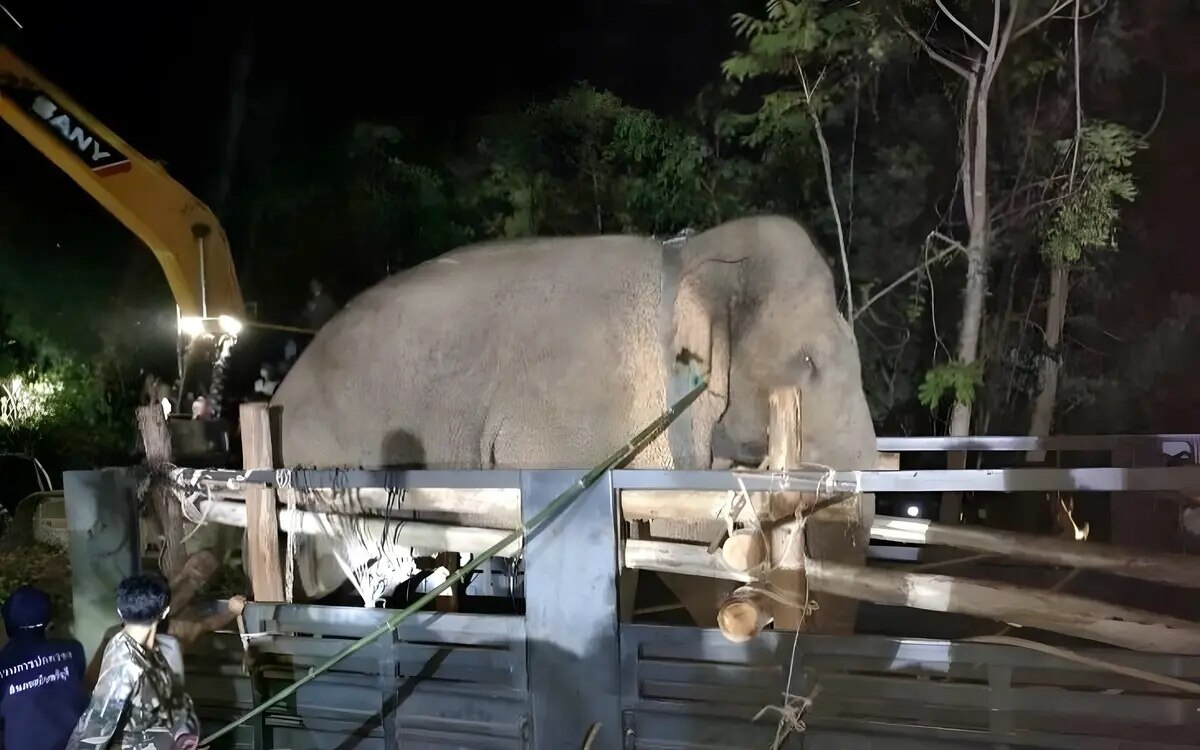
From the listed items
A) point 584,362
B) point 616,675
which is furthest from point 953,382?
point 616,675

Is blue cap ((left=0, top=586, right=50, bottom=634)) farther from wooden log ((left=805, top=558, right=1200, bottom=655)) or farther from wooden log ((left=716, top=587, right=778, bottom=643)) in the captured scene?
wooden log ((left=805, top=558, right=1200, bottom=655))

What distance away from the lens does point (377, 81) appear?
10555mm

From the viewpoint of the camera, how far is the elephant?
369cm

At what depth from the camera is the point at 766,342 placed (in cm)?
380

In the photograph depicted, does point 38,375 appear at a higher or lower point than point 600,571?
higher

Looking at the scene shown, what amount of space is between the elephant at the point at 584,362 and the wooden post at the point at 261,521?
29cm

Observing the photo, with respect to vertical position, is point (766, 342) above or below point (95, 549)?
Answer: above

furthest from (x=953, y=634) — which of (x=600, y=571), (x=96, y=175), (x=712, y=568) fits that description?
(x=96, y=175)

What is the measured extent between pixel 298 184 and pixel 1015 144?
8253 millimetres

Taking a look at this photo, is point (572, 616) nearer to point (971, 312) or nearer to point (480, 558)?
point (480, 558)

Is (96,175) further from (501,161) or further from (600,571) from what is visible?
(600,571)

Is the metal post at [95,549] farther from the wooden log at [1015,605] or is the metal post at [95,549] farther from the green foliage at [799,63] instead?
the green foliage at [799,63]

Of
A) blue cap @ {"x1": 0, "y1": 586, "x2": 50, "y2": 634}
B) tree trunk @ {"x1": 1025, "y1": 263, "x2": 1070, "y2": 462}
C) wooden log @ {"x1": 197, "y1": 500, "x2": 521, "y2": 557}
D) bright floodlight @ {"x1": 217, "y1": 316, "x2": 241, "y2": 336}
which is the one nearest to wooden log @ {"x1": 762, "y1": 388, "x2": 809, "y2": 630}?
wooden log @ {"x1": 197, "y1": 500, "x2": 521, "y2": 557}

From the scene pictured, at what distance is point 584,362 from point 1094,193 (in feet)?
20.9
